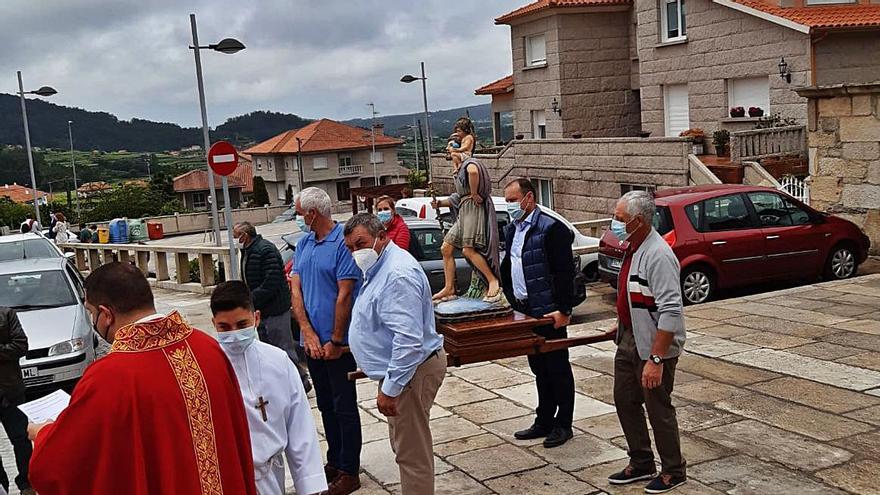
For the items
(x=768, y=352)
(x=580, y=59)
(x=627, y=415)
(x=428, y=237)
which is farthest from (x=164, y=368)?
(x=580, y=59)

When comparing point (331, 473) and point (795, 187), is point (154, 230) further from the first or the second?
point (331, 473)

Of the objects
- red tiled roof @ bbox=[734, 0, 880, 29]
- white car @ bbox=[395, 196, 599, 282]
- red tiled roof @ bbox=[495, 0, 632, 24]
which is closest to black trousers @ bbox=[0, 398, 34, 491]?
white car @ bbox=[395, 196, 599, 282]

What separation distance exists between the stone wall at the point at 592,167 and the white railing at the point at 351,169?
193 feet

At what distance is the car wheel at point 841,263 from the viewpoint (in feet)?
46.2

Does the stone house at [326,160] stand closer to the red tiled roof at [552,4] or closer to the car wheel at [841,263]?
the red tiled roof at [552,4]

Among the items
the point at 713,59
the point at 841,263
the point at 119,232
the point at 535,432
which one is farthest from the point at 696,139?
the point at 119,232

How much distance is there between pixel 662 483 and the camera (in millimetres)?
6059

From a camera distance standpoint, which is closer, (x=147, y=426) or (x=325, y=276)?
(x=147, y=426)

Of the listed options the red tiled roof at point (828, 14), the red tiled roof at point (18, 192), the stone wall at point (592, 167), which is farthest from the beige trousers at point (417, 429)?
the red tiled roof at point (18, 192)

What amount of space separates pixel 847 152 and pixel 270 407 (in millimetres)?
12784

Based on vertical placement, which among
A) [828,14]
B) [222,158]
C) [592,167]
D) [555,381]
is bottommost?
[555,381]

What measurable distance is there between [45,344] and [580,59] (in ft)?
81.2

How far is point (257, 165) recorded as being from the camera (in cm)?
9112

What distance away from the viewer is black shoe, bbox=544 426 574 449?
7105 millimetres
